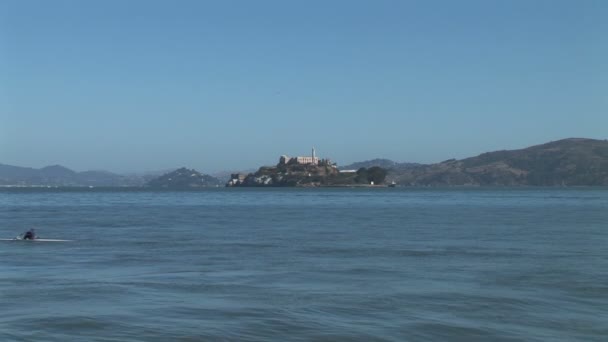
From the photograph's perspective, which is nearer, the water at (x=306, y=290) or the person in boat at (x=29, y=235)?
the water at (x=306, y=290)

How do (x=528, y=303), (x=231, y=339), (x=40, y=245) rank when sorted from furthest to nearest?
1. (x=40, y=245)
2. (x=528, y=303)
3. (x=231, y=339)

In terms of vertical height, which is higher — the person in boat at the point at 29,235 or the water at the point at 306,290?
the person in boat at the point at 29,235

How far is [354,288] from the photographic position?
23.0 m

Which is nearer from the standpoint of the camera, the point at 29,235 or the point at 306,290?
the point at 306,290

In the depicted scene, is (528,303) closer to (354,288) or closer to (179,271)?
(354,288)

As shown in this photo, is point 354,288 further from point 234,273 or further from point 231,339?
point 231,339

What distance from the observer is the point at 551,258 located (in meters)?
31.4

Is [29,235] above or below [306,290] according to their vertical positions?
above

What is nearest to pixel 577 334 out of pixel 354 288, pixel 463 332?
pixel 463 332

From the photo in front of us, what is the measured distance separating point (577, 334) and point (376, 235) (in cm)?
2794

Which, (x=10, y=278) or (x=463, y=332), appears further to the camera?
(x=10, y=278)

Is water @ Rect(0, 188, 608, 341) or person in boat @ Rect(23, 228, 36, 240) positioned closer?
water @ Rect(0, 188, 608, 341)

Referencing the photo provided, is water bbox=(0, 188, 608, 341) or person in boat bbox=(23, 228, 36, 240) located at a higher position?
person in boat bbox=(23, 228, 36, 240)

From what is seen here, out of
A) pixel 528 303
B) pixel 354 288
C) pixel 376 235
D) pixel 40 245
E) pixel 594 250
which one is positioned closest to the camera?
pixel 528 303
